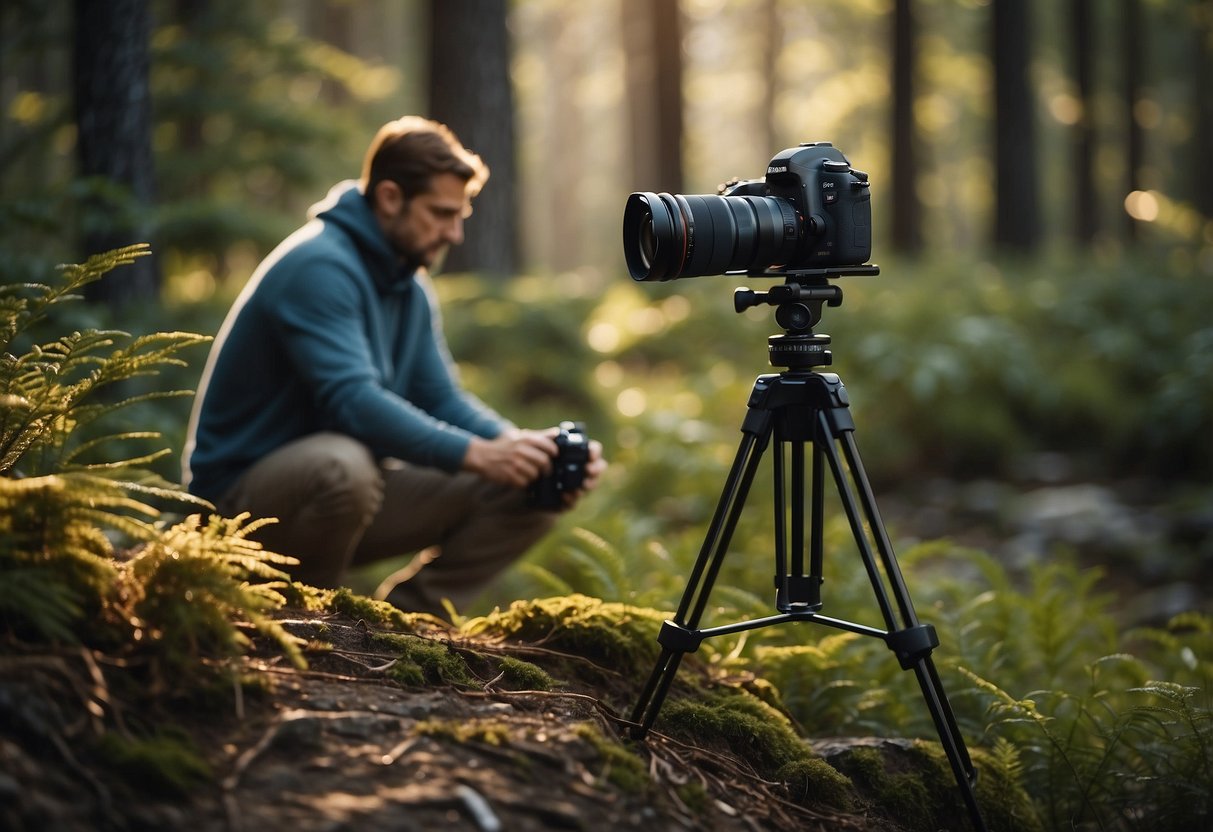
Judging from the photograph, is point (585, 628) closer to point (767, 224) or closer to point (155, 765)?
point (767, 224)

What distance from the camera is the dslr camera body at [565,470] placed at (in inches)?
149

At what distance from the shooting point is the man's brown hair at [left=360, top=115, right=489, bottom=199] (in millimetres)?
3910

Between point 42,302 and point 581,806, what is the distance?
65.3 inches

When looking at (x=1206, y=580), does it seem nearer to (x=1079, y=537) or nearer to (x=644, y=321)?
(x=1079, y=537)

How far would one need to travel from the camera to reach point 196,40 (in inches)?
312

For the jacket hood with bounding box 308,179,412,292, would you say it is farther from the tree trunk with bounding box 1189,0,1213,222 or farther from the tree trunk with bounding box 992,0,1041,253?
the tree trunk with bounding box 1189,0,1213,222

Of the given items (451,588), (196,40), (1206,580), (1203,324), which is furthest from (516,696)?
(1203,324)

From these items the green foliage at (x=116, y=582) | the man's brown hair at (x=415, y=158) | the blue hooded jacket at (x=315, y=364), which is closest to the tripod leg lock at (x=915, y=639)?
the green foliage at (x=116, y=582)

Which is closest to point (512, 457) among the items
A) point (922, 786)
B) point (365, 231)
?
point (365, 231)

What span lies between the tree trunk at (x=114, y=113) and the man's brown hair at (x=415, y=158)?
66.0 inches

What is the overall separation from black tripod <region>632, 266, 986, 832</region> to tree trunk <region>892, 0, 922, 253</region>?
12.6 meters

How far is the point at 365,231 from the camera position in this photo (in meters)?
4.00

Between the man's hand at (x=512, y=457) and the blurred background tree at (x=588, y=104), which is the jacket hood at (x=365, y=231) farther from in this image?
the blurred background tree at (x=588, y=104)

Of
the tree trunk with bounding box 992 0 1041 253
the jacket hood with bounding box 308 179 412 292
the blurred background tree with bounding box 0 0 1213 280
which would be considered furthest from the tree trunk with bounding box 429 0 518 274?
the tree trunk with bounding box 992 0 1041 253
